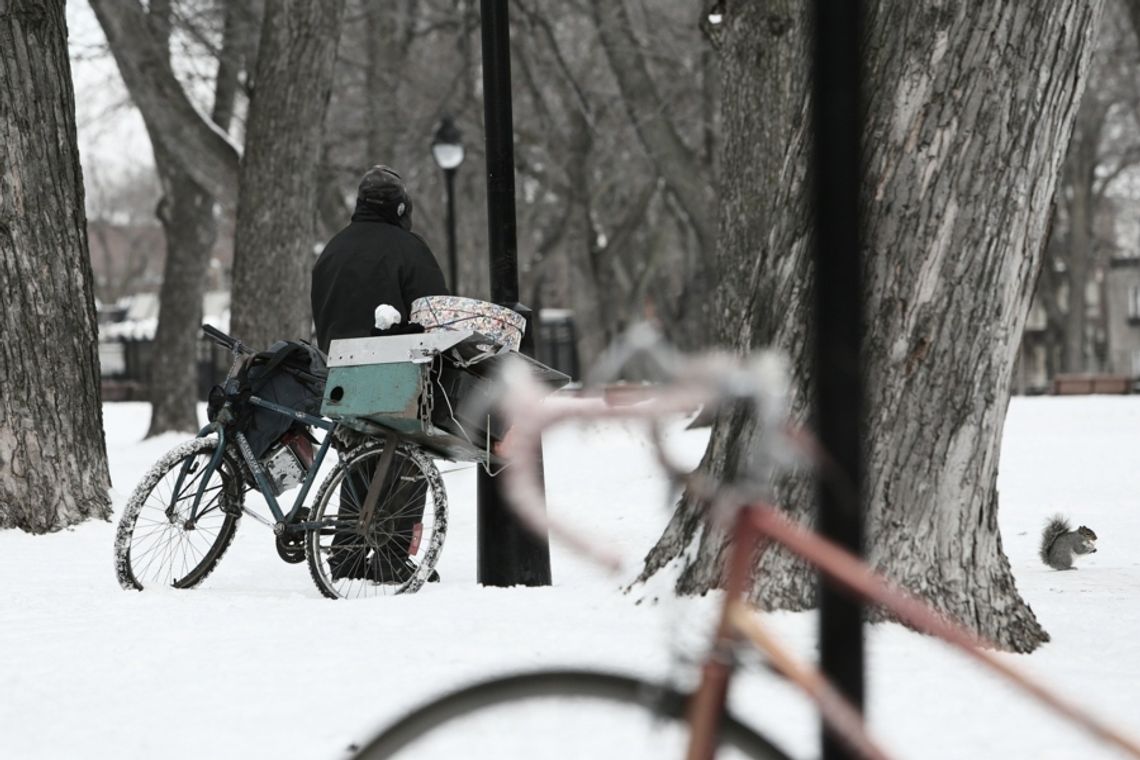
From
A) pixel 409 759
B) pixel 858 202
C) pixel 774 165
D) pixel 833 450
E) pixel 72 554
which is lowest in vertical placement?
pixel 72 554

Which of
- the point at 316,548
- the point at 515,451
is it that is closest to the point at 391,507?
the point at 316,548

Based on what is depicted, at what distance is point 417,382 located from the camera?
20.8 feet

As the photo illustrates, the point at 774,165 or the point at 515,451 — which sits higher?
the point at 774,165

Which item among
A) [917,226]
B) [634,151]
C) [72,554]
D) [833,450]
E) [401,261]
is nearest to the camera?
[833,450]

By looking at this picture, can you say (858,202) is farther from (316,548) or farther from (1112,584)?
(1112,584)

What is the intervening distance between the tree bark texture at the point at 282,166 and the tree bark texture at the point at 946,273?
9349 millimetres

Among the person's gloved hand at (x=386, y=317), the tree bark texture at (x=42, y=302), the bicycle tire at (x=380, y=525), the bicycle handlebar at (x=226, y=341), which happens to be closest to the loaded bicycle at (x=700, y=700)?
the bicycle tire at (x=380, y=525)

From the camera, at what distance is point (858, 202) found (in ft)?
6.72

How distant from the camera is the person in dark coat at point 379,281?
22.2ft

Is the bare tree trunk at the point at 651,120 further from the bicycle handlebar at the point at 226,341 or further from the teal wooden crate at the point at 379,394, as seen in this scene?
the teal wooden crate at the point at 379,394

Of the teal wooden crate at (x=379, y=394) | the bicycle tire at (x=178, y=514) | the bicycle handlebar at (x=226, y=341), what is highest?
the bicycle handlebar at (x=226, y=341)

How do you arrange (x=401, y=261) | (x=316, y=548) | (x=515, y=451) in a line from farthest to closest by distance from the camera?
(x=401, y=261), (x=316, y=548), (x=515, y=451)

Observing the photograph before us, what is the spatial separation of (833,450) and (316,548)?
476 centimetres

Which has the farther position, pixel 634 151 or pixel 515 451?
pixel 634 151
